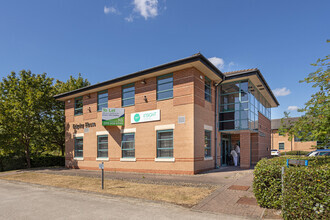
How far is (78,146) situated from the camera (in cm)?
2036

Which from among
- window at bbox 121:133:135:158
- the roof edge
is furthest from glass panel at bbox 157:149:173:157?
the roof edge

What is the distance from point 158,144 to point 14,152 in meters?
16.0

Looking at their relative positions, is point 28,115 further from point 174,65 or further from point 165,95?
point 174,65

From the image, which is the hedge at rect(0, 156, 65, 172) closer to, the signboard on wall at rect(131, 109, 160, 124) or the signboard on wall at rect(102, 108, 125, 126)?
the signboard on wall at rect(102, 108, 125, 126)

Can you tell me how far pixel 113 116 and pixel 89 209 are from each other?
1013 cm

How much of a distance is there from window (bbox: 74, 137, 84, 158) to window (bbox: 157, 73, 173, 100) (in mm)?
8980

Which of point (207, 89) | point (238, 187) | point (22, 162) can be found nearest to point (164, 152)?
point (207, 89)

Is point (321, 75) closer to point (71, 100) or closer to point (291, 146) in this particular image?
point (71, 100)

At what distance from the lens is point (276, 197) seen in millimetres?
6090

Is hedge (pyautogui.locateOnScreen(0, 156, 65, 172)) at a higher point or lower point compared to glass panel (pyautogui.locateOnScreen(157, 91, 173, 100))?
lower

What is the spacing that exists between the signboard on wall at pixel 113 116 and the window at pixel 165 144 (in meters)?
3.24

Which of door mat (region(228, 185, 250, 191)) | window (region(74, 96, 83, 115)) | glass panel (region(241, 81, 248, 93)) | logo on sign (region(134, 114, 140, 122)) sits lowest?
door mat (region(228, 185, 250, 191))

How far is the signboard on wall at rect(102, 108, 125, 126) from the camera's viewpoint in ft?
53.7

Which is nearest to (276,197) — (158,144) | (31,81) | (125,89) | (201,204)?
(201,204)
